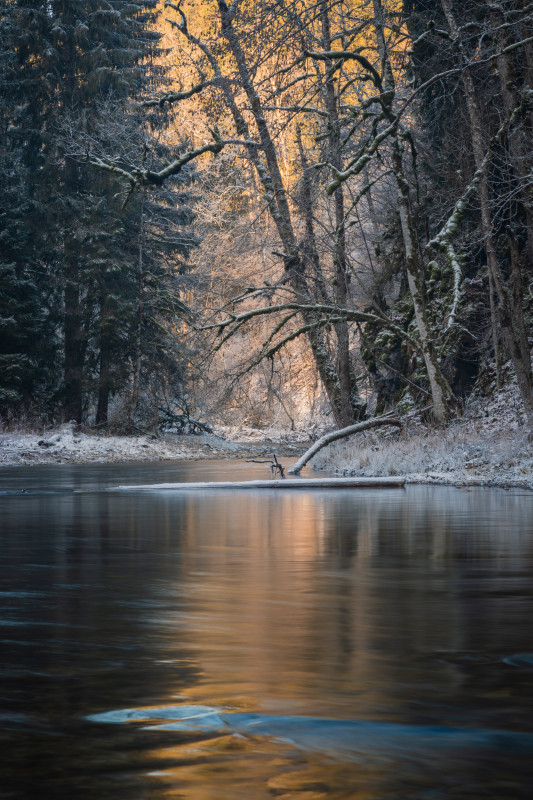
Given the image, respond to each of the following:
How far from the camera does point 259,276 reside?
138ft

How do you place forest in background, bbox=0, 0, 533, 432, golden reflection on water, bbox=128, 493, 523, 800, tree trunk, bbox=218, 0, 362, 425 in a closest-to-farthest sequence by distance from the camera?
golden reflection on water, bbox=128, 493, 523, 800 → forest in background, bbox=0, 0, 533, 432 → tree trunk, bbox=218, 0, 362, 425

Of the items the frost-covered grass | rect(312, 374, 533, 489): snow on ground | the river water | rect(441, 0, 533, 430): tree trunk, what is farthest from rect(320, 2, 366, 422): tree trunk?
the river water

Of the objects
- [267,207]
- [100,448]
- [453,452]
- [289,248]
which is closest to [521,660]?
[453,452]

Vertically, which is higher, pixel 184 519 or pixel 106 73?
pixel 106 73

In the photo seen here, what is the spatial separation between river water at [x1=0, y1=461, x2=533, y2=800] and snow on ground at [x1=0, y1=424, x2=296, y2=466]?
24.6 metres

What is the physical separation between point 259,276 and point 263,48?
2074 cm

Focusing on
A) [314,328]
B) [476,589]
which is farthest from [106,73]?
[476,589]

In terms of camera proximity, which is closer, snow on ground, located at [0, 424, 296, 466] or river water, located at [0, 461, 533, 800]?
river water, located at [0, 461, 533, 800]

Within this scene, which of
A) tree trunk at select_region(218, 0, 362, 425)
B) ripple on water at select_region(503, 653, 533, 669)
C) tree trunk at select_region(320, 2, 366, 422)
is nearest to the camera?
ripple on water at select_region(503, 653, 533, 669)

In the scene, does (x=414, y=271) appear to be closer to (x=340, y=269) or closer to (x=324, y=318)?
(x=324, y=318)

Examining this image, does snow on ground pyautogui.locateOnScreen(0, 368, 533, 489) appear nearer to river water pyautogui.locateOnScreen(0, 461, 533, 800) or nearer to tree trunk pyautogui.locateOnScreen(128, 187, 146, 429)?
river water pyautogui.locateOnScreen(0, 461, 533, 800)

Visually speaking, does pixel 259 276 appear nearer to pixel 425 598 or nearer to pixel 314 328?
pixel 314 328

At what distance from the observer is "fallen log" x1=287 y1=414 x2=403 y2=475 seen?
22609 mm

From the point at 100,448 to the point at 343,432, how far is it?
54.7 feet
